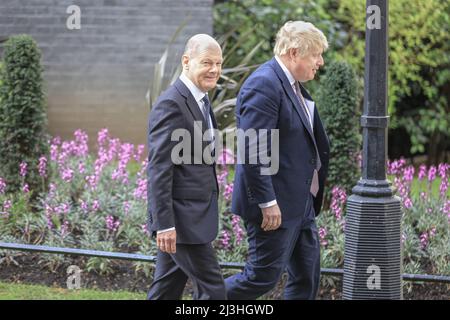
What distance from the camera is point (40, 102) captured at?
25.1 ft

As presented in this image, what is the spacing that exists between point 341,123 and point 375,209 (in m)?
2.24

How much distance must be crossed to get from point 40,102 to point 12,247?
5.57 feet

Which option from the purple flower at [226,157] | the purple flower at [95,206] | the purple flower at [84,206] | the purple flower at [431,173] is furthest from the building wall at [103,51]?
the purple flower at [431,173]

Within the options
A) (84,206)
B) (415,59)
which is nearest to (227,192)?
(84,206)

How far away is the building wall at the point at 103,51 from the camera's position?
10.3 metres

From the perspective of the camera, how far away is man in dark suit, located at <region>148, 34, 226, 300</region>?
14.8ft

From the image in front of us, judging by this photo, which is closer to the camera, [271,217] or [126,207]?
[271,217]

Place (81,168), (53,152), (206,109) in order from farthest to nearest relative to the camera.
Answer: (53,152) → (81,168) → (206,109)

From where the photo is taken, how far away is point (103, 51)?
10.4 metres

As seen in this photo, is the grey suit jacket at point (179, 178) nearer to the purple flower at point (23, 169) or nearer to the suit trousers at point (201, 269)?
the suit trousers at point (201, 269)

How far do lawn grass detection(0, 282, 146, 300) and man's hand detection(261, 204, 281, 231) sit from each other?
1612 mm

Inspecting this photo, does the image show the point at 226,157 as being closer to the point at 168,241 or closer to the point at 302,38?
the point at 302,38
